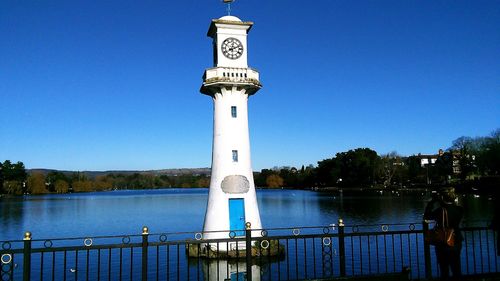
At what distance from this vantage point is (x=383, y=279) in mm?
8344

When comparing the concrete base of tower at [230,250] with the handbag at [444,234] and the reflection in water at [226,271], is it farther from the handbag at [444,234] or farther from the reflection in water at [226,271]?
the handbag at [444,234]

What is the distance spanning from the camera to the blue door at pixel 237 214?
20609 millimetres

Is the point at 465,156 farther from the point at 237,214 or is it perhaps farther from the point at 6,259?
the point at 6,259

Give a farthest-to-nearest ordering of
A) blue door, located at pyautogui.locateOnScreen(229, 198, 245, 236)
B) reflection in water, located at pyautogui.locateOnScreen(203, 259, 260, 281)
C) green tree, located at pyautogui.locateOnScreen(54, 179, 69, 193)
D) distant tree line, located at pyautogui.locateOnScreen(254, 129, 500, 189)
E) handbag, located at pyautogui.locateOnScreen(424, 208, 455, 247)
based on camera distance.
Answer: green tree, located at pyautogui.locateOnScreen(54, 179, 69, 193)
distant tree line, located at pyautogui.locateOnScreen(254, 129, 500, 189)
blue door, located at pyautogui.locateOnScreen(229, 198, 245, 236)
reflection in water, located at pyautogui.locateOnScreen(203, 259, 260, 281)
handbag, located at pyautogui.locateOnScreen(424, 208, 455, 247)

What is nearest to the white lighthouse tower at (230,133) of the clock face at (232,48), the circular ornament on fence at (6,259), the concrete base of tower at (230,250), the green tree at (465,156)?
the clock face at (232,48)

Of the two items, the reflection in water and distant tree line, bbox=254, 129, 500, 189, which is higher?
distant tree line, bbox=254, 129, 500, 189

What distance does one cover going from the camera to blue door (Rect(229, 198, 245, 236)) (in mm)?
20609

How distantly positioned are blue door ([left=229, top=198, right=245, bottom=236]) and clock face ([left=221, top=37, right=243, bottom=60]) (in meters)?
6.93

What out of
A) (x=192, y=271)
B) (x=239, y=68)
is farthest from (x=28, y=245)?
(x=239, y=68)

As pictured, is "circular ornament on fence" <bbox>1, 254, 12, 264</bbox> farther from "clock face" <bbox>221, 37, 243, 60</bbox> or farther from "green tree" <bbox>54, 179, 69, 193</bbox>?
"green tree" <bbox>54, 179, 69, 193</bbox>

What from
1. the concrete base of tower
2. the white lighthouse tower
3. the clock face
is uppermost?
the clock face

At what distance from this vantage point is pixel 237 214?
20703 mm

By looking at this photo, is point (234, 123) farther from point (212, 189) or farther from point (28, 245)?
point (28, 245)

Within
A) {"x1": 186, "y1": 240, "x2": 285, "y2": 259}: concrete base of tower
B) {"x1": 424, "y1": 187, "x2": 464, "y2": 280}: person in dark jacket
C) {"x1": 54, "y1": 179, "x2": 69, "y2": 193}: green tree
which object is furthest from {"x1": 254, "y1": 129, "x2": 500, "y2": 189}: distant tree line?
{"x1": 54, "y1": 179, "x2": 69, "y2": 193}: green tree
